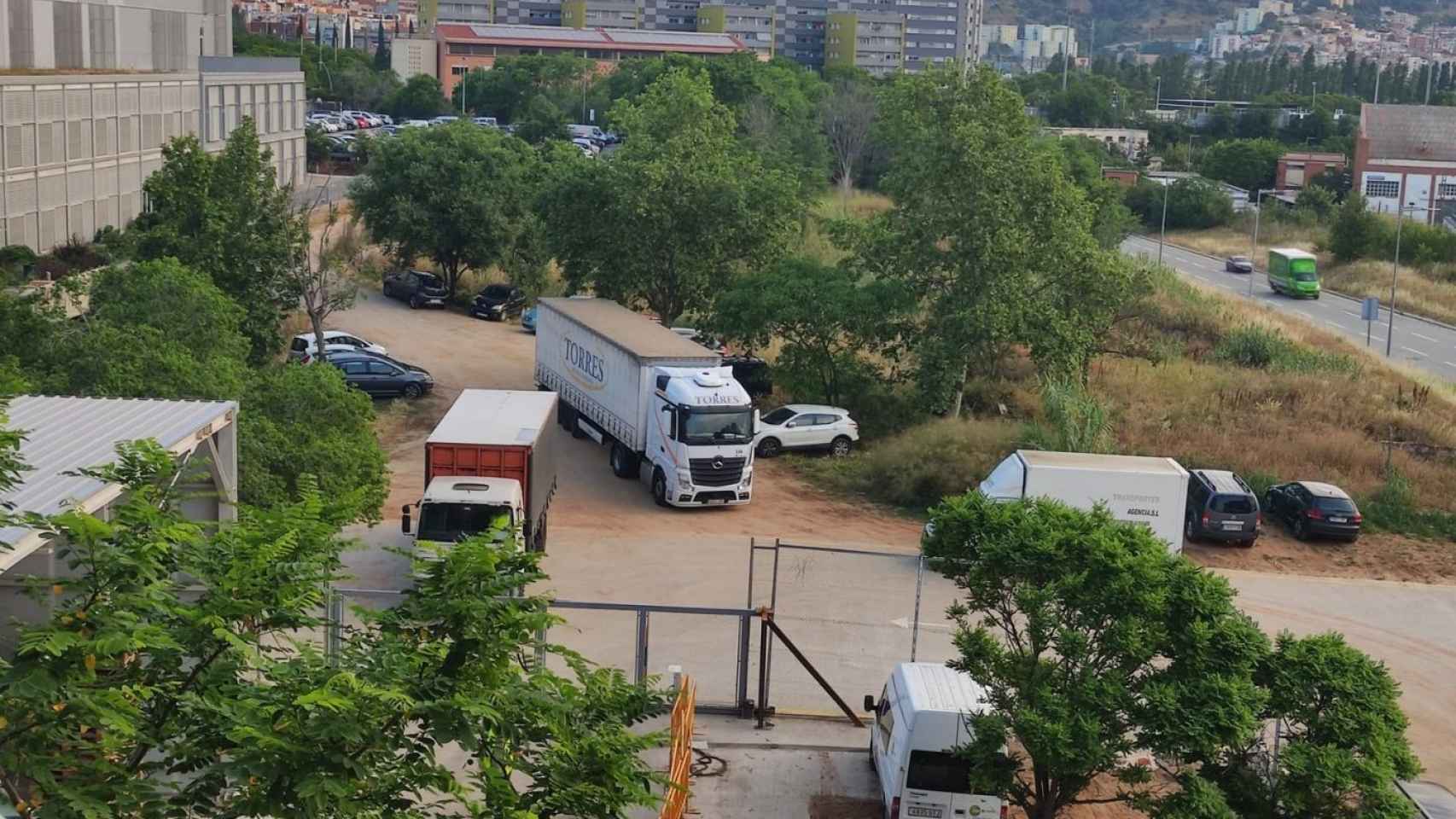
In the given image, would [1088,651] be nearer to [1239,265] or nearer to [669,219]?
[669,219]

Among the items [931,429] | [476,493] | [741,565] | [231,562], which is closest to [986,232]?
[931,429]

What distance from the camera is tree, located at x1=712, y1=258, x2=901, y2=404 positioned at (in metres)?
36.1

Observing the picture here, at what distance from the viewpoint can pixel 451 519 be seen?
2280 centimetres

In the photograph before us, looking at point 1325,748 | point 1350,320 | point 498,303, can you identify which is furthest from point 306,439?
point 1350,320

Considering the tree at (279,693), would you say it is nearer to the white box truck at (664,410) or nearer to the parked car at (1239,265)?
the white box truck at (664,410)

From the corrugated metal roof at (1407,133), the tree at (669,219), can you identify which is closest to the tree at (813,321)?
the tree at (669,219)

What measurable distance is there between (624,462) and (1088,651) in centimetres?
1793

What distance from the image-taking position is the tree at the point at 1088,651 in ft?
44.0

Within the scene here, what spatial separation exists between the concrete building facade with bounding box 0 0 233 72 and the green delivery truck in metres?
45.3

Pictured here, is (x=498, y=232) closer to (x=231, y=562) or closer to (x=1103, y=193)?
(x=1103, y=193)

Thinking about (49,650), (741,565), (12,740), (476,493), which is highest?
(49,650)

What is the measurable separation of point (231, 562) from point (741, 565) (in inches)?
672

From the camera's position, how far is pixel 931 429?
32.5 m

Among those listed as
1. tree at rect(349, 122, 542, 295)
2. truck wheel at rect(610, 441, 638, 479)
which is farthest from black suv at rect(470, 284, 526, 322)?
truck wheel at rect(610, 441, 638, 479)
